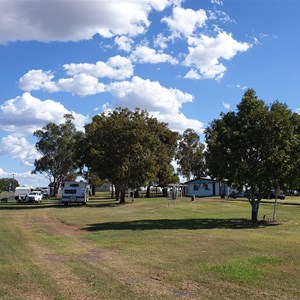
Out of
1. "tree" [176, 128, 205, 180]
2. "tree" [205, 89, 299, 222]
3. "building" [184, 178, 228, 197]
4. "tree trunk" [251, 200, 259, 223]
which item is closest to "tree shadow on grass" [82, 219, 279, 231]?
"tree trunk" [251, 200, 259, 223]

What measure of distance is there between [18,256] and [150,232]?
24.4ft

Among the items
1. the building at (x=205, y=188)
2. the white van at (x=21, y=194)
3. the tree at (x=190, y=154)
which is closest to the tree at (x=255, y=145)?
the white van at (x=21, y=194)

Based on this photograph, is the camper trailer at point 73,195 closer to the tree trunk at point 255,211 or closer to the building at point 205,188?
the tree trunk at point 255,211

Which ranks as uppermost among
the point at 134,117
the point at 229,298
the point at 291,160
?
the point at 134,117

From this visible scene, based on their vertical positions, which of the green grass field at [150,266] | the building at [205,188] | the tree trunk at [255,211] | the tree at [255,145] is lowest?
the green grass field at [150,266]

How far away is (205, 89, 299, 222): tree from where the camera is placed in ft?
76.9

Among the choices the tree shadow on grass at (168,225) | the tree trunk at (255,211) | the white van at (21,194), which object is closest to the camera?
the tree shadow on grass at (168,225)

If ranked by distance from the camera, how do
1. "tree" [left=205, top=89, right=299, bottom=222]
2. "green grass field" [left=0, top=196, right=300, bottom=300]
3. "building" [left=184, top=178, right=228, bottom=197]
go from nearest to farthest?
"green grass field" [left=0, top=196, right=300, bottom=300]
"tree" [left=205, top=89, right=299, bottom=222]
"building" [left=184, top=178, right=228, bottom=197]

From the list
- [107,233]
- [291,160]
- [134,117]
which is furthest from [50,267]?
[134,117]

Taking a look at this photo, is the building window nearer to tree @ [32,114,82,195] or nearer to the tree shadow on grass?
tree @ [32,114,82,195]

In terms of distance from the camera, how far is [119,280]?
955 centimetres

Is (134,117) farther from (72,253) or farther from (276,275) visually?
(276,275)

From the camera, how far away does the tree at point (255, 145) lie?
2344cm

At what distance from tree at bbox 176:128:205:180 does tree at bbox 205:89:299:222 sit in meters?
73.1
